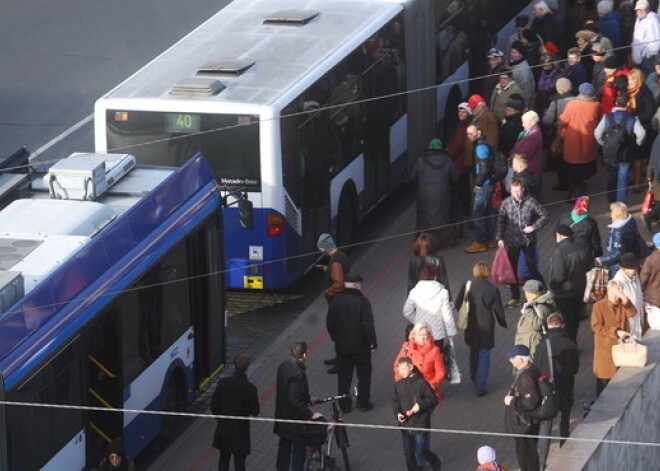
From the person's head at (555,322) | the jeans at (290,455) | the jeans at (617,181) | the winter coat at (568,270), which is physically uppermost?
the jeans at (617,181)

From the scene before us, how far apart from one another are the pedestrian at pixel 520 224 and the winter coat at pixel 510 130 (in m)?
2.84

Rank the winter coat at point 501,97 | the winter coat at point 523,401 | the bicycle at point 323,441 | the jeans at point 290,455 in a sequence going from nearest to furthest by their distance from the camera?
1. the winter coat at point 523,401
2. the bicycle at point 323,441
3. the jeans at point 290,455
4. the winter coat at point 501,97

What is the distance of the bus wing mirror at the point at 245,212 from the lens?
64.5 feet

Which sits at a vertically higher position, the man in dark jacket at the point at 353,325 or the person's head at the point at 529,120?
the person's head at the point at 529,120

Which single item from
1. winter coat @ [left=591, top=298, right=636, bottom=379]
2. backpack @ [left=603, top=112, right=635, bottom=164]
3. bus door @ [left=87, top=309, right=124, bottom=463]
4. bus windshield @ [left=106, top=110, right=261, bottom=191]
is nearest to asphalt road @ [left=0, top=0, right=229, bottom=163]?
bus windshield @ [left=106, top=110, right=261, bottom=191]

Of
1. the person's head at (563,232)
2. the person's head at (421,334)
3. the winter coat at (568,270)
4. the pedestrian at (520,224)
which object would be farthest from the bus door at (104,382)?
the pedestrian at (520,224)

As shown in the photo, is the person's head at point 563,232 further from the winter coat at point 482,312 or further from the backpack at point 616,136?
the backpack at point 616,136

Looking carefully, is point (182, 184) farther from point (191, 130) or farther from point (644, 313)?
point (644, 313)

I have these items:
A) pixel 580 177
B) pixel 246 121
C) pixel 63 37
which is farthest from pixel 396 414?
pixel 63 37

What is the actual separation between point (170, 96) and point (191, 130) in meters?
0.46

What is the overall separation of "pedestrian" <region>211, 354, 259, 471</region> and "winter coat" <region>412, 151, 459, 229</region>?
6.02m

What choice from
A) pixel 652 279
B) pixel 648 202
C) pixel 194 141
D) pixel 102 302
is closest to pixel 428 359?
pixel 102 302

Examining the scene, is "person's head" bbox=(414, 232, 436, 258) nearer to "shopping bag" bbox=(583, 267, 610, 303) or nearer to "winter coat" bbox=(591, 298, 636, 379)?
"shopping bag" bbox=(583, 267, 610, 303)

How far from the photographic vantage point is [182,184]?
1820 centimetres
